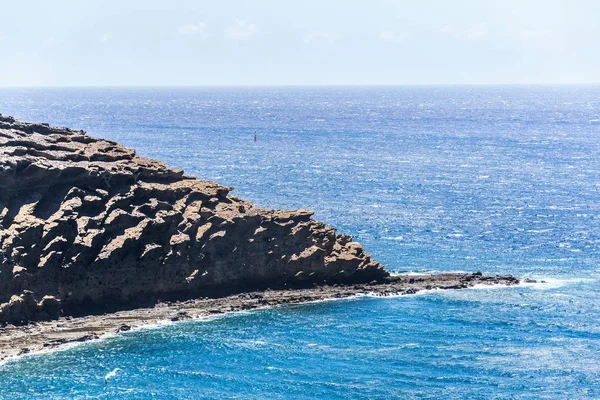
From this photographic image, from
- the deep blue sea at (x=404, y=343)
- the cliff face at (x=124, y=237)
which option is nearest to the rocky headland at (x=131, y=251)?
the cliff face at (x=124, y=237)

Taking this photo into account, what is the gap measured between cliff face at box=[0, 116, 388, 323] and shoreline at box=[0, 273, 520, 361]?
1.84 metres

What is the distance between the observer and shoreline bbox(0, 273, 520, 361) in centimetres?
8912

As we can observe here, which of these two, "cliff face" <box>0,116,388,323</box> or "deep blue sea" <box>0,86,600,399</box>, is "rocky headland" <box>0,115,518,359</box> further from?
"deep blue sea" <box>0,86,600,399</box>

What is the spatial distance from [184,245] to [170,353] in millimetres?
18221

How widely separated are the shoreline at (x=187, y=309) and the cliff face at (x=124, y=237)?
6.03ft

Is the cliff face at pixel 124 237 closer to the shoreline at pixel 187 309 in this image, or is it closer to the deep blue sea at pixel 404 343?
the shoreline at pixel 187 309

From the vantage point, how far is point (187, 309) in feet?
328

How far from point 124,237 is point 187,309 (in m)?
10.9

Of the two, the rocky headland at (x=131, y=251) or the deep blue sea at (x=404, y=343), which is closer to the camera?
the deep blue sea at (x=404, y=343)

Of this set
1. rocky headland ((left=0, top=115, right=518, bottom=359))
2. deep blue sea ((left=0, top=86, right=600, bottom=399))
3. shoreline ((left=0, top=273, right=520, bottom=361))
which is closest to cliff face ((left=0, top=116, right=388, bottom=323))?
rocky headland ((left=0, top=115, right=518, bottom=359))

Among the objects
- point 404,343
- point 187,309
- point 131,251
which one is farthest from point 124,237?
point 404,343

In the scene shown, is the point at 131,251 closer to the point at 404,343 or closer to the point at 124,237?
the point at 124,237

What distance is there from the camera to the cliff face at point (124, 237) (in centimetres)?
9625

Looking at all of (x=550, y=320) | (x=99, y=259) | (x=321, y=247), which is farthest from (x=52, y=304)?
(x=550, y=320)
